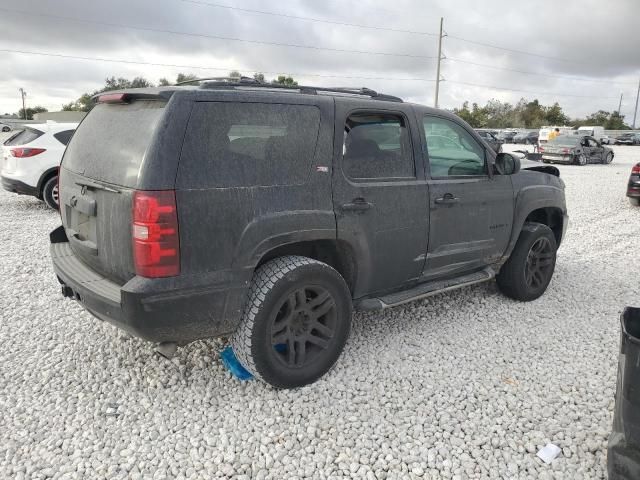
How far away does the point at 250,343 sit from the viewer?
9.61 feet

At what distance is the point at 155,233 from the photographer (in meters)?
2.56

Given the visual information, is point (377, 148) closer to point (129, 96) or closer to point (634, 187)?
point (129, 96)

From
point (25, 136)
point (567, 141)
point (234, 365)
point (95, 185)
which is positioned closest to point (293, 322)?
point (234, 365)

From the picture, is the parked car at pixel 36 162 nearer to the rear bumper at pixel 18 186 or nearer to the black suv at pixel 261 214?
the rear bumper at pixel 18 186

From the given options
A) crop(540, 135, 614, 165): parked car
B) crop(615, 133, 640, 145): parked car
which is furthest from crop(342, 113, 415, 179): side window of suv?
crop(615, 133, 640, 145): parked car

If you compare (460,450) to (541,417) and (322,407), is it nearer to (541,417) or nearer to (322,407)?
(541,417)

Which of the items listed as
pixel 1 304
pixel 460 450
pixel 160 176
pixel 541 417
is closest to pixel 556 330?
pixel 541 417

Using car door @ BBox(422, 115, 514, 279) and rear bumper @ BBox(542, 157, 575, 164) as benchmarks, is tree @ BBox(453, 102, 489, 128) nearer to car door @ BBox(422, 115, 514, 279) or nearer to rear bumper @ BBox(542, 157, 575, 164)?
rear bumper @ BBox(542, 157, 575, 164)

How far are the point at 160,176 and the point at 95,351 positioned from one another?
5.89ft

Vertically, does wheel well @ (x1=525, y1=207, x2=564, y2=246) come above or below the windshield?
below

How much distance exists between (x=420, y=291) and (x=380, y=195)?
91 cm

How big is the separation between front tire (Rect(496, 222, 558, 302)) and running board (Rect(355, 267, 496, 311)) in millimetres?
333

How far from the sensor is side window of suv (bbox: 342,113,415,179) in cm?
336

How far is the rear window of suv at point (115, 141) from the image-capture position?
2705mm
